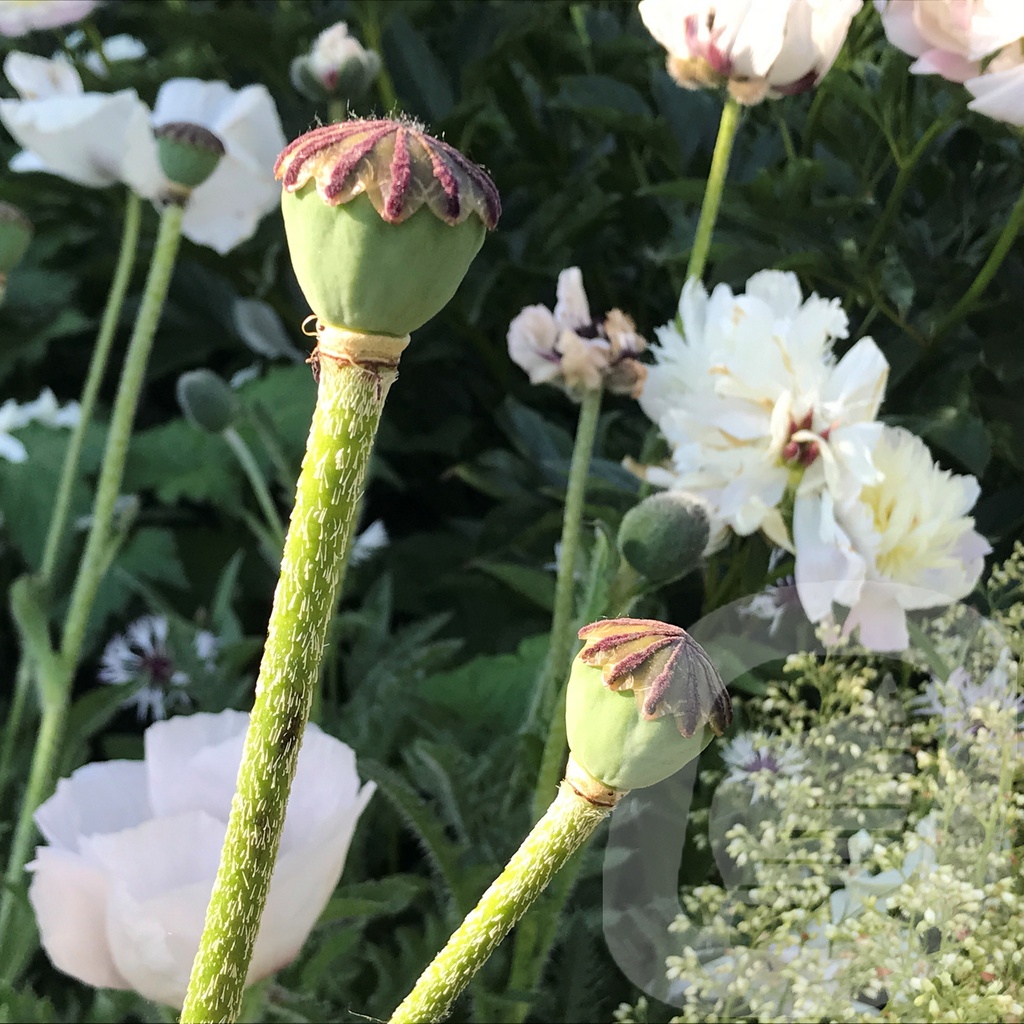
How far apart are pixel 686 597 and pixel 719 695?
0.93ft

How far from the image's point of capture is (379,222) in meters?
0.12

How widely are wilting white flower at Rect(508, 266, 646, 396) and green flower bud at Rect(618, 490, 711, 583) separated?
0.08 meters

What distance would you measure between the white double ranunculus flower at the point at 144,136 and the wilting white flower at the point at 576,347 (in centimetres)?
11

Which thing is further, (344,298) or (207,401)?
(207,401)

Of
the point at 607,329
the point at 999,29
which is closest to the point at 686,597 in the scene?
the point at 607,329

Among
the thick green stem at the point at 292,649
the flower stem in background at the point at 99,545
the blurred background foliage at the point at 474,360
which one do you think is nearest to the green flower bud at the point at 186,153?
the flower stem in background at the point at 99,545

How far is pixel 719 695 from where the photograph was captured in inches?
5.6

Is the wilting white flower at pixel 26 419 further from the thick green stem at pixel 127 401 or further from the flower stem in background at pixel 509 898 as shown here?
the flower stem in background at pixel 509 898

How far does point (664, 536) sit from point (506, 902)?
171mm

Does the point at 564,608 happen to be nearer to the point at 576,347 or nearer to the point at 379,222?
the point at 576,347

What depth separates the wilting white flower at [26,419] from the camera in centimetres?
52

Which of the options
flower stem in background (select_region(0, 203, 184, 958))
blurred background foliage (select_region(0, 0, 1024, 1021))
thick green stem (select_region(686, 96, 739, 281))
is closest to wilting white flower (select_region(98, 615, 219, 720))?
blurred background foliage (select_region(0, 0, 1024, 1021))

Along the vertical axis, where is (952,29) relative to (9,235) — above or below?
above

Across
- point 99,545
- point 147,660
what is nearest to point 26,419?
point 147,660
